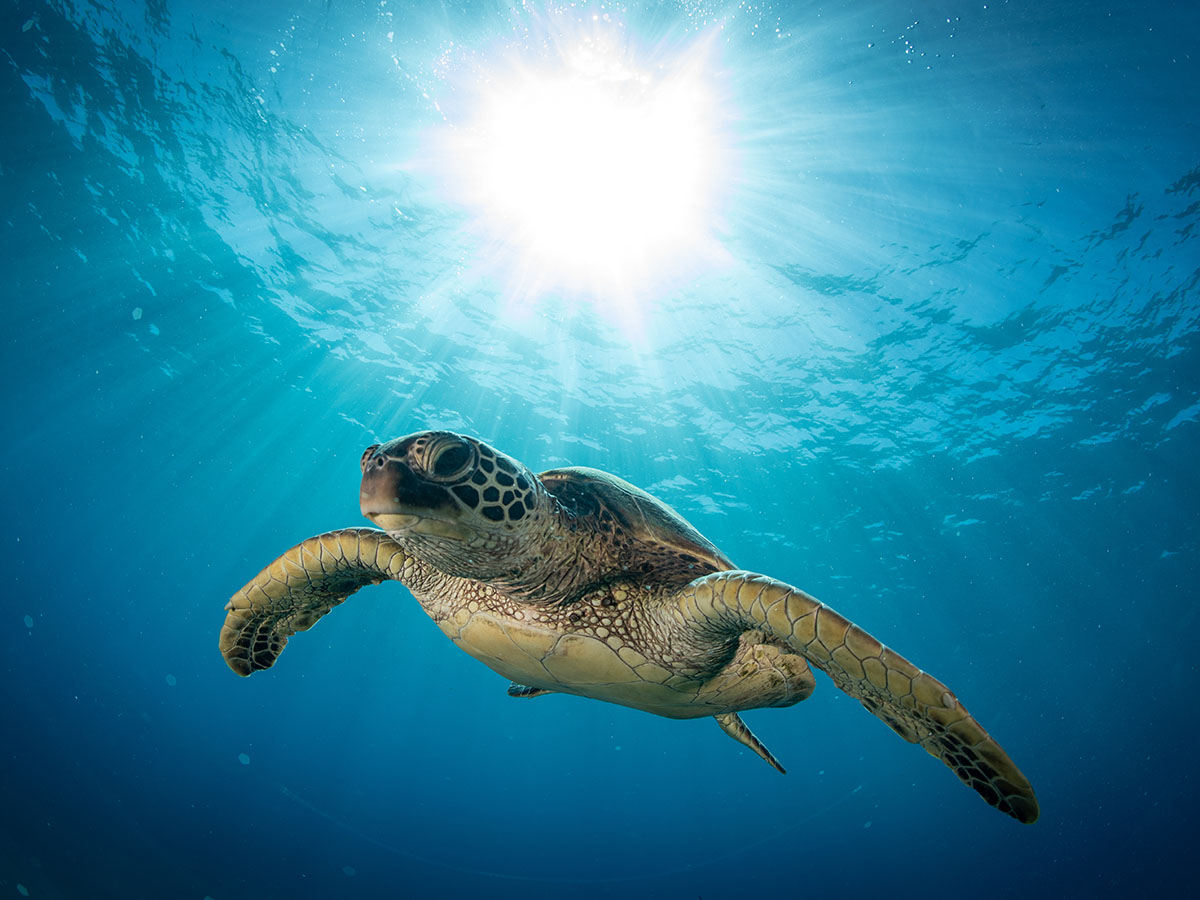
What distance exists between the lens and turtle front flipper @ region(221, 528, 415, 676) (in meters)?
3.02

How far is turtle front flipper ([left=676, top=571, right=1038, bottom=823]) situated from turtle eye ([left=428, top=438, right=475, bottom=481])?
3.82 ft

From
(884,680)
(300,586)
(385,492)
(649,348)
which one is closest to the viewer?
(385,492)

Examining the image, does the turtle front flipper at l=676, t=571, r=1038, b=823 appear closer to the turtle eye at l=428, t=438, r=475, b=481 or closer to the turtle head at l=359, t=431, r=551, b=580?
the turtle head at l=359, t=431, r=551, b=580

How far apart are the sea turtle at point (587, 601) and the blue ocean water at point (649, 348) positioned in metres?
8.10

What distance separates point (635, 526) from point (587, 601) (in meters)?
0.51

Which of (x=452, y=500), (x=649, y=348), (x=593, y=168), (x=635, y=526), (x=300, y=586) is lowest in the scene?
(x=300, y=586)

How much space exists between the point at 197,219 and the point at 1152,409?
1014 inches

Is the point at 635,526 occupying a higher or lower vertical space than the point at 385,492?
higher

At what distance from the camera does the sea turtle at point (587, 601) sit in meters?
1.87

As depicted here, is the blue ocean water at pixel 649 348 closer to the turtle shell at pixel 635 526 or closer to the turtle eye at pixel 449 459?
the turtle shell at pixel 635 526

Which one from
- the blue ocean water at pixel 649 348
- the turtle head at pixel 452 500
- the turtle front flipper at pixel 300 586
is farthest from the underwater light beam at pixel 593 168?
the turtle head at pixel 452 500

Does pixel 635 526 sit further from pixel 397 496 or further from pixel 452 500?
pixel 397 496

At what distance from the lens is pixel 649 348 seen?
45.0ft

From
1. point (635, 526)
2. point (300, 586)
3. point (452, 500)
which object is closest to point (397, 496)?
point (452, 500)
